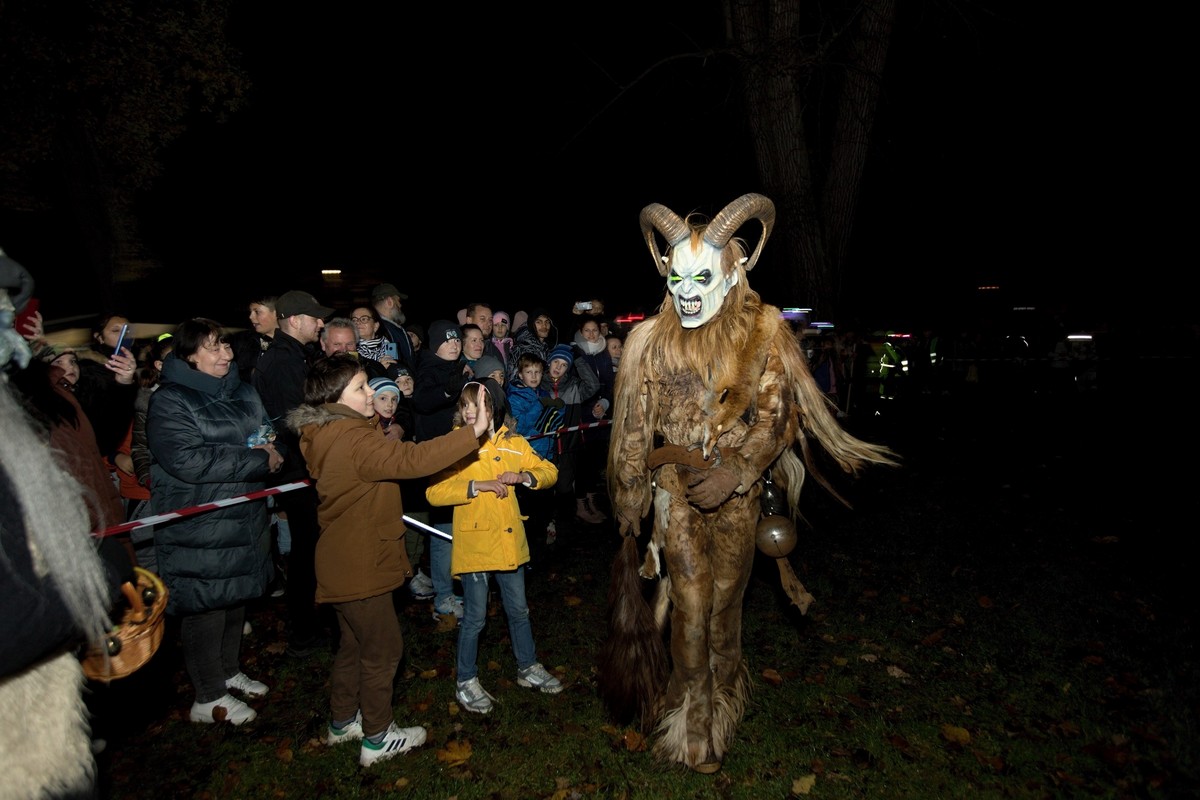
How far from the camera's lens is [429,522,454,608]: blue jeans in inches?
222

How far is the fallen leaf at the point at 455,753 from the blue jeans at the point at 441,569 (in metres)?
1.69

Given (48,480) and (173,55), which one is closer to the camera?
(48,480)

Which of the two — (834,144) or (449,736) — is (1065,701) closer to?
(449,736)

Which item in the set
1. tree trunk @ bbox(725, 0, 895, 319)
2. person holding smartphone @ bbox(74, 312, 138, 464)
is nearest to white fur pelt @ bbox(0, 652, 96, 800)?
person holding smartphone @ bbox(74, 312, 138, 464)

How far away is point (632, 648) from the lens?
13.4 ft

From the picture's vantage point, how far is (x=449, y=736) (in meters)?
4.19

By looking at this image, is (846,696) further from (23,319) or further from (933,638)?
(23,319)

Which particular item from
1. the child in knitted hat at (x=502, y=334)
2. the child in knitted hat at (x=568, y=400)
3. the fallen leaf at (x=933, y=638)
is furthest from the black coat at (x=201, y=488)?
the fallen leaf at (x=933, y=638)

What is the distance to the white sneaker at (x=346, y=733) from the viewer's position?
4.00 metres

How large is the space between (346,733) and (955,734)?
11.3ft

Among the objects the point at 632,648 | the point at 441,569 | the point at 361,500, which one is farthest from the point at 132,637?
the point at 441,569

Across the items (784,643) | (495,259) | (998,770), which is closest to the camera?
(998,770)

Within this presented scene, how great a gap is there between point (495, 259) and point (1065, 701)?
1870 cm

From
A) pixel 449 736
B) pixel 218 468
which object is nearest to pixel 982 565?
pixel 449 736
